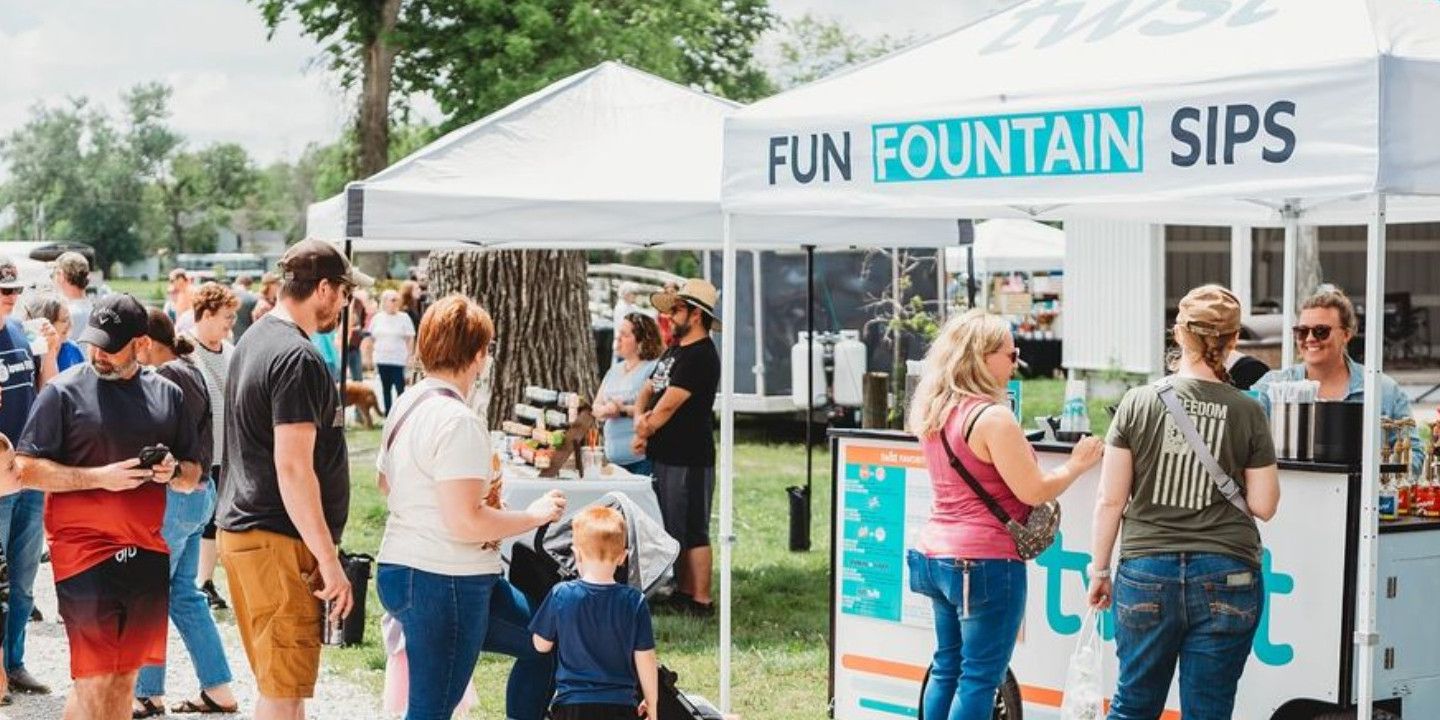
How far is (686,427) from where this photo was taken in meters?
8.72

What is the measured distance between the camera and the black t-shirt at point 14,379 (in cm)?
713

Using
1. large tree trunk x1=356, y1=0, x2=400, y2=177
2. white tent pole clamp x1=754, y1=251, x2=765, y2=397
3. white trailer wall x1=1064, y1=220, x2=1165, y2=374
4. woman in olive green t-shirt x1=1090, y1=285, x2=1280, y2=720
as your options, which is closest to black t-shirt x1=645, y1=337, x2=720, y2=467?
woman in olive green t-shirt x1=1090, y1=285, x2=1280, y2=720

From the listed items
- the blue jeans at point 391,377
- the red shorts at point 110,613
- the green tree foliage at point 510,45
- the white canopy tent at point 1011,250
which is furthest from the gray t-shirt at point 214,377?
the white canopy tent at point 1011,250

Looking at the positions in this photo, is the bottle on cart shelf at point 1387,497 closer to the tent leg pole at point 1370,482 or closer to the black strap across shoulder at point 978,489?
the tent leg pole at point 1370,482

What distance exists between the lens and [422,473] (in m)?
4.81

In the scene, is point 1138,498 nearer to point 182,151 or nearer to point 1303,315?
point 1303,315

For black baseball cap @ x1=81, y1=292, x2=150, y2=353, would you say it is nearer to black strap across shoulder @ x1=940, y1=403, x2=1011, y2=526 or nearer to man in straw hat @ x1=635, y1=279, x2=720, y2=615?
black strap across shoulder @ x1=940, y1=403, x2=1011, y2=526

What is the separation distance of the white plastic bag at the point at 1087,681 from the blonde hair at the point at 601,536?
5.25 feet

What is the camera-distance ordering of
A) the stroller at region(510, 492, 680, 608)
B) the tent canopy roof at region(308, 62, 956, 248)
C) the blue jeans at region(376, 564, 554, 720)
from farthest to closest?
1. the tent canopy roof at region(308, 62, 956, 248)
2. the stroller at region(510, 492, 680, 608)
3. the blue jeans at region(376, 564, 554, 720)

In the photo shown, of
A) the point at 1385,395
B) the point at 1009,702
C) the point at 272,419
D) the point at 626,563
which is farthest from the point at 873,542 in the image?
the point at 272,419

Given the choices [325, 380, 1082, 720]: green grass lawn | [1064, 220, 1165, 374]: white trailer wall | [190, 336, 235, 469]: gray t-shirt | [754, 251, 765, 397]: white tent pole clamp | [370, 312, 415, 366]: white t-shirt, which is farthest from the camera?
[1064, 220, 1165, 374]: white trailer wall

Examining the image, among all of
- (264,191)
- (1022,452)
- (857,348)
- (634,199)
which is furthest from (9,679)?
(264,191)

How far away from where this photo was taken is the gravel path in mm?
7062

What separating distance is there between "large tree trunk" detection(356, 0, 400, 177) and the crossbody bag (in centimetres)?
1895
